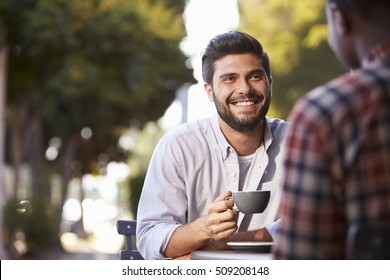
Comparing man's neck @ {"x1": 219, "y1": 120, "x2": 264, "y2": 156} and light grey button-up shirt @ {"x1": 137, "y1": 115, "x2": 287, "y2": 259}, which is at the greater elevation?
man's neck @ {"x1": 219, "y1": 120, "x2": 264, "y2": 156}

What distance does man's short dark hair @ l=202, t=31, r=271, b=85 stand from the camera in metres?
2.75

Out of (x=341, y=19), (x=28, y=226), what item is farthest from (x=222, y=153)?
(x=28, y=226)

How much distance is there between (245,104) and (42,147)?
692 inches

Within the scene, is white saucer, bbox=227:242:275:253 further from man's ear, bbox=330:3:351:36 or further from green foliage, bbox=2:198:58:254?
green foliage, bbox=2:198:58:254

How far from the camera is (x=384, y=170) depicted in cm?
117

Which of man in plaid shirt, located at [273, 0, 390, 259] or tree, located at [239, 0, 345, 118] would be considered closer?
man in plaid shirt, located at [273, 0, 390, 259]

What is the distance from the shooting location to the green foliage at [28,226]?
15.5 meters

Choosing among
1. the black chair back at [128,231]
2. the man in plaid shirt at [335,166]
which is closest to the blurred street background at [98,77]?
the black chair back at [128,231]

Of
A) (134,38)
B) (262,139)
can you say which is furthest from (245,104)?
(134,38)

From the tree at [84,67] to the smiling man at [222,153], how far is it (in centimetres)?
1205

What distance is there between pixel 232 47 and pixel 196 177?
437 mm

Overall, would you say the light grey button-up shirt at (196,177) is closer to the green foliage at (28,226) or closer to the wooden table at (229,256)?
the wooden table at (229,256)

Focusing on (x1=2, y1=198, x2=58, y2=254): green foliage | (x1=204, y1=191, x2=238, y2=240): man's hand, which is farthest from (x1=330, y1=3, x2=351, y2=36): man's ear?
(x1=2, y1=198, x2=58, y2=254): green foliage

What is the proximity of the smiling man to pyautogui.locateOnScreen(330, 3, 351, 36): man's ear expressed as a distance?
1311 mm
